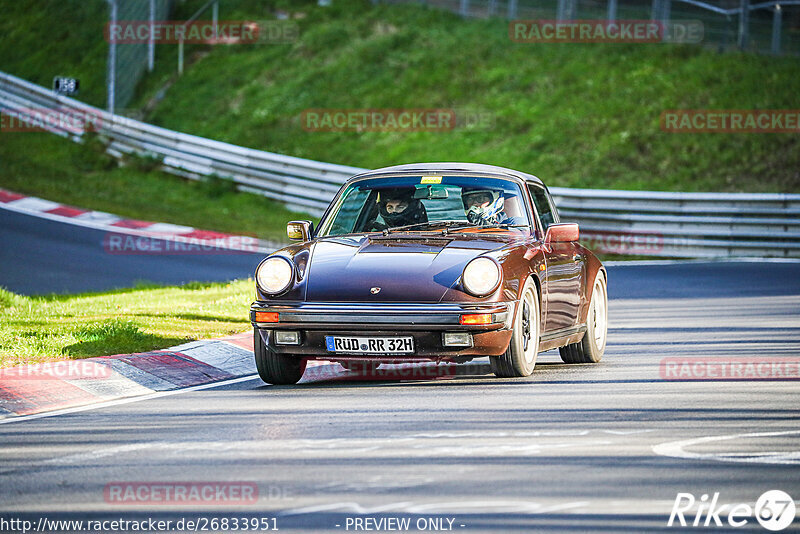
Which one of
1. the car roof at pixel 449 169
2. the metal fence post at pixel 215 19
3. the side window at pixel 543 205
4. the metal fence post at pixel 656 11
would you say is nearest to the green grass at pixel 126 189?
the metal fence post at pixel 215 19

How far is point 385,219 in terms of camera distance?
9797 millimetres

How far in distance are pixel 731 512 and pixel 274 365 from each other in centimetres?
440

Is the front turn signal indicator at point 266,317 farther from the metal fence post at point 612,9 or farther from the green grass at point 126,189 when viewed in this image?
the metal fence post at point 612,9

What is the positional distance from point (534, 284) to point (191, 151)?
803 inches

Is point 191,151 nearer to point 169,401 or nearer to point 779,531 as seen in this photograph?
point 169,401

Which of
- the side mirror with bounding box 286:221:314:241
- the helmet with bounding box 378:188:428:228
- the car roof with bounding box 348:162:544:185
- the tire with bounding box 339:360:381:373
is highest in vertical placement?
the car roof with bounding box 348:162:544:185

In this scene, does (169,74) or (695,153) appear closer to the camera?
(695,153)

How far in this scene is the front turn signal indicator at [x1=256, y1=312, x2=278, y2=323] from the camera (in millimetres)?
8680

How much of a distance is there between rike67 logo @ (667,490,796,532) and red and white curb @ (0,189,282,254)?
52.6ft

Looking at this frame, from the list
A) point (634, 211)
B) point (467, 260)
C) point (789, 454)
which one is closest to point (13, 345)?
point (467, 260)

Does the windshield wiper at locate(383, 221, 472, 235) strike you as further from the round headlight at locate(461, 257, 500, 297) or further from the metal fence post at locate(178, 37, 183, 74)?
the metal fence post at locate(178, 37, 183, 74)

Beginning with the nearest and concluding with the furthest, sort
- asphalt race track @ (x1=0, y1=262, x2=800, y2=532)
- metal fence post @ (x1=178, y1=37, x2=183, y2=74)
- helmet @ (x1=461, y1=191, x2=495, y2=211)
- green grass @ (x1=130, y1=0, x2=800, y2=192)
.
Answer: asphalt race track @ (x1=0, y1=262, x2=800, y2=532) → helmet @ (x1=461, y1=191, x2=495, y2=211) → green grass @ (x1=130, y1=0, x2=800, y2=192) → metal fence post @ (x1=178, y1=37, x2=183, y2=74)

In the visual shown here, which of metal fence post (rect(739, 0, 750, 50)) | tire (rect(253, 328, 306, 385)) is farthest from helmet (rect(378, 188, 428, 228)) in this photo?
metal fence post (rect(739, 0, 750, 50))

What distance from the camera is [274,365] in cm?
903
